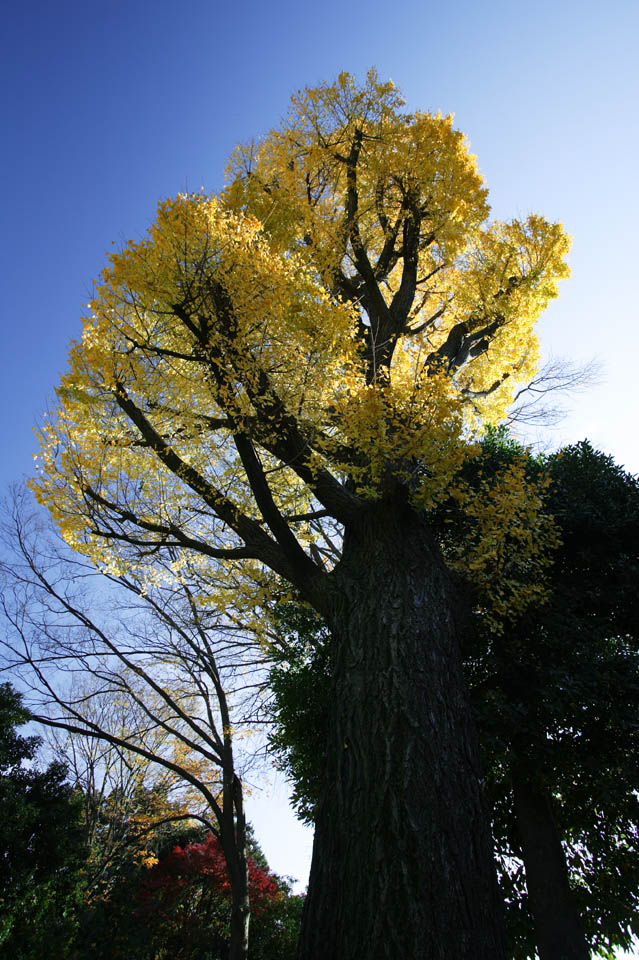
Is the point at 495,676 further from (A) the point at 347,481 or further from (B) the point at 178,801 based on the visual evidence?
(B) the point at 178,801

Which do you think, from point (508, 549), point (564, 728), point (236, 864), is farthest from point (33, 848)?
point (508, 549)

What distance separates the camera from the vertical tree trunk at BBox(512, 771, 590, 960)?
3.14 metres

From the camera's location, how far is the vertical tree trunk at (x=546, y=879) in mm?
3141

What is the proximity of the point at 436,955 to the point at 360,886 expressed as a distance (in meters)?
0.38

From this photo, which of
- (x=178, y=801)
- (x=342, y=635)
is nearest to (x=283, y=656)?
(x=342, y=635)

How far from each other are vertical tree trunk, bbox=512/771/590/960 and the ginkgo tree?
4.95 ft

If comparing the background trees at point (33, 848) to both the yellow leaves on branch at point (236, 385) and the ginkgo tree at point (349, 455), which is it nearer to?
the ginkgo tree at point (349, 455)

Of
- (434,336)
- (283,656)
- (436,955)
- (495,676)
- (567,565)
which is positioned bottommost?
(436,955)

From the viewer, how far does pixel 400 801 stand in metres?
2.21

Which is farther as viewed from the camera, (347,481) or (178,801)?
(178,801)

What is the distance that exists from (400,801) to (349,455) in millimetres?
3031

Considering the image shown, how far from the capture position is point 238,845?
652 cm

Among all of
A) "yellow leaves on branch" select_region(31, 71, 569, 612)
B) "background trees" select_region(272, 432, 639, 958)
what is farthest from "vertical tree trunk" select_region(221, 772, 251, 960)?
"yellow leaves on branch" select_region(31, 71, 569, 612)

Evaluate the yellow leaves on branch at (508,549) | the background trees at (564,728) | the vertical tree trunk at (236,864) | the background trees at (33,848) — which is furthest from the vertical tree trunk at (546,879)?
the background trees at (33,848)
